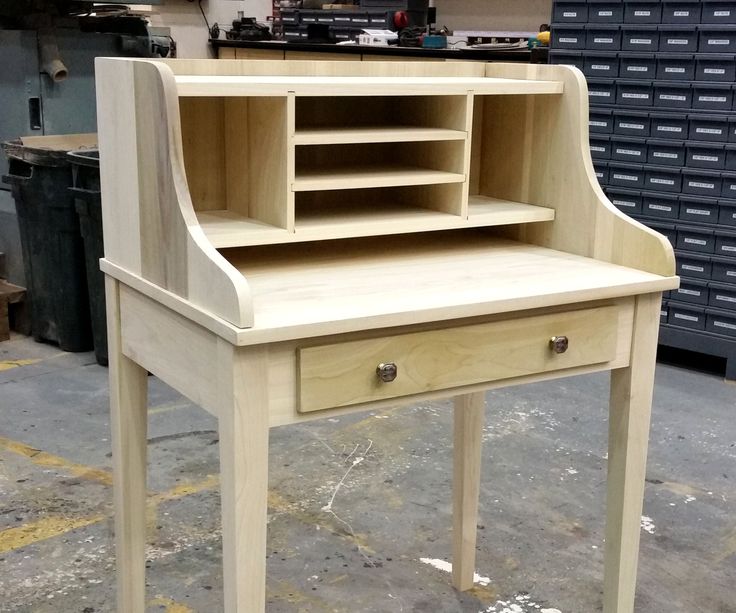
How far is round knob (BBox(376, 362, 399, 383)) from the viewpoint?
A: 1.39 meters

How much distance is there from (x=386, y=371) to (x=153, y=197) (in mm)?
439

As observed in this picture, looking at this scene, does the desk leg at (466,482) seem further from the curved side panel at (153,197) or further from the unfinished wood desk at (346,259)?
the curved side panel at (153,197)

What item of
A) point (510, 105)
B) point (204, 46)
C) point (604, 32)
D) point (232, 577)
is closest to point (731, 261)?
point (604, 32)

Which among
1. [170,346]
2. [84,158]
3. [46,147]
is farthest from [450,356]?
[46,147]

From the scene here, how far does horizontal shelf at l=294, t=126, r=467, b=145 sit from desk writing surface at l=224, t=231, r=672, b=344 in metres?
0.21

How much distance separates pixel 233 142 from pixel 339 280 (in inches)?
12.8

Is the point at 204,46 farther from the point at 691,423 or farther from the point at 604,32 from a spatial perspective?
the point at 691,423

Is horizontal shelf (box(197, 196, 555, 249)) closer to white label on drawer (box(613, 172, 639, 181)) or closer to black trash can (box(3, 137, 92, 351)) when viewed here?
white label on drawer (box(613, 172, 639, 181))

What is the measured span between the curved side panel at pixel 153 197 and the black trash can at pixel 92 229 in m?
1.93

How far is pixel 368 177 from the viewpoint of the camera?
1647mm

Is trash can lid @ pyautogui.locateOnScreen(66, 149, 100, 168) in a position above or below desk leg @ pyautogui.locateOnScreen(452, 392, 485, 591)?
above

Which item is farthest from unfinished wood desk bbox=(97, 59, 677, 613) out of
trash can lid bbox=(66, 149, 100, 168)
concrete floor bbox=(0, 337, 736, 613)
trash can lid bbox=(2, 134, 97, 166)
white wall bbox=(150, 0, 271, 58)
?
white wall bbox=(150, 0, 271, 58)

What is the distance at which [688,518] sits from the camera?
98.0 inches

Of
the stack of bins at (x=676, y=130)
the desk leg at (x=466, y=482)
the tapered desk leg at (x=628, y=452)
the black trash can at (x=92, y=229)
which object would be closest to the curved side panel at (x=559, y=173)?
the tapered desk leg at (x=628, y=452)
